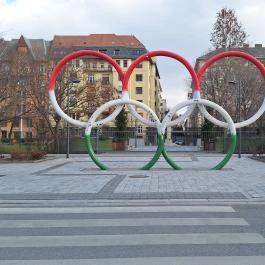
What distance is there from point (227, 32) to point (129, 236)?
1884 inches

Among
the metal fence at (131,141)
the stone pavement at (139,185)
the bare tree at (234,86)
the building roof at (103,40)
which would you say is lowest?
the stone pavement at (139,185)

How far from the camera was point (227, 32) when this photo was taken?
5316 centimetres

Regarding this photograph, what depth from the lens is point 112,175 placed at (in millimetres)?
19594

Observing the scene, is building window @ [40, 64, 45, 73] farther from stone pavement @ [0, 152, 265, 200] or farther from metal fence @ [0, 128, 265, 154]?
stone pavement @ [0, 152, 265, 200]

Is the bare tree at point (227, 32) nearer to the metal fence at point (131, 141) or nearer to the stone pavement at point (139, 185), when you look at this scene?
the metal fence at point (131, 141)

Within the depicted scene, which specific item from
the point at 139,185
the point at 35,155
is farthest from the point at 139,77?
the point at 139,185

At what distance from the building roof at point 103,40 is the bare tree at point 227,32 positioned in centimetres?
5839

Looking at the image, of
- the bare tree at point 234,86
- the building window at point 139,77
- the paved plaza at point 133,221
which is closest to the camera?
the paved plaza at point 133,221

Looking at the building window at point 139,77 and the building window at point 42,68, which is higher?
the building window at point 139,77

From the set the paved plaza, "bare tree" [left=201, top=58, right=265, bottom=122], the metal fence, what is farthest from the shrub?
"bare tree" [left=201, top=58, right=265, bottom=122]

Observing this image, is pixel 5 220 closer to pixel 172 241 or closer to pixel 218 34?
pixel 172 241

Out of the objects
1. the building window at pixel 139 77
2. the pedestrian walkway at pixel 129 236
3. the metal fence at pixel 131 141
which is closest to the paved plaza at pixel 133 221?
the pedestrian walkway at pixel 129 236

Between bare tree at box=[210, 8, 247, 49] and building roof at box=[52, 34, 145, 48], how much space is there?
58.4 meters

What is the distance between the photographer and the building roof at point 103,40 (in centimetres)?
11106
